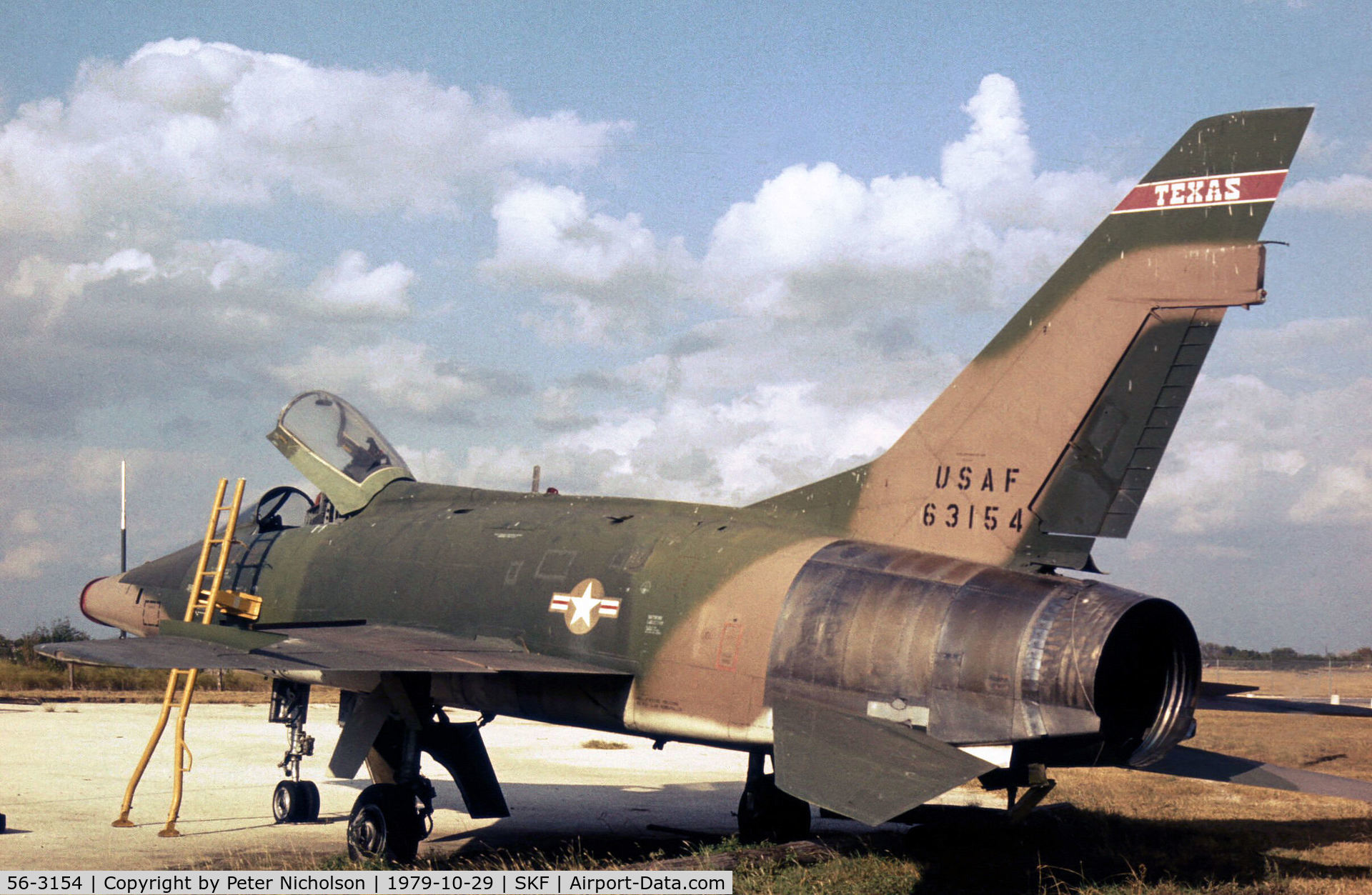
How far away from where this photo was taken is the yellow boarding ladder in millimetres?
12008

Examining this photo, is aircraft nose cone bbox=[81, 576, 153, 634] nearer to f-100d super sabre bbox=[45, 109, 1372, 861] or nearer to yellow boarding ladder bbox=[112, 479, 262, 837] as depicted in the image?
yellow boarding ladder bbox=[112, 479, 262, 837]

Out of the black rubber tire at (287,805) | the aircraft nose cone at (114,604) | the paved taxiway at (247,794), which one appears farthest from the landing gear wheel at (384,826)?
the aircraft nose cone at (114,604)

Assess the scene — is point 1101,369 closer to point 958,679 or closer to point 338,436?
point 958,679

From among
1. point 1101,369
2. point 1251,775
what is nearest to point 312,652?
point 1101,369

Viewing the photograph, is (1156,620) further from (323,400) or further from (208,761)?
(208,761)

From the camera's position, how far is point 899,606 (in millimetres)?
8305

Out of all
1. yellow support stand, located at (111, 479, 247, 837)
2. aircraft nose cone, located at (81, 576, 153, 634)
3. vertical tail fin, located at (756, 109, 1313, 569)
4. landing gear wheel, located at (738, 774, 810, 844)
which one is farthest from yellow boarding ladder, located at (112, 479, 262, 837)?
vertical tail fin, located at (756, 109, 1313, 569)

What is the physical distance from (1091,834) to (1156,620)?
5.26 meters

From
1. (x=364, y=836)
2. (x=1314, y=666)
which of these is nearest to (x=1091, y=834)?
(x=364, y=836)

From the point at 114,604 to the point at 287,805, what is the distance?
11.4 feet

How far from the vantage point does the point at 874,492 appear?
31.7 feet

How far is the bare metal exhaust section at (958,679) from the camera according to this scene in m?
7.50

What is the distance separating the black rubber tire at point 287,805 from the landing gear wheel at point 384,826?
3.01 meters
